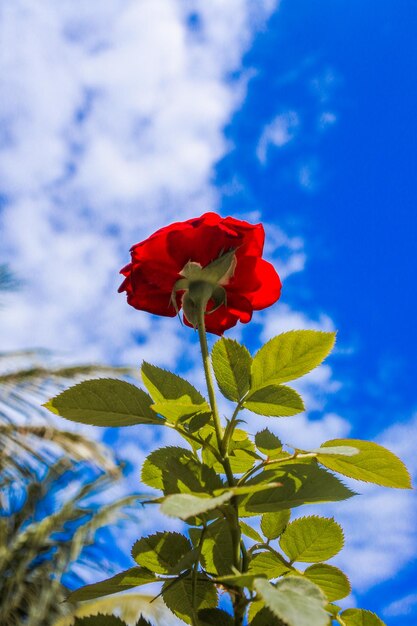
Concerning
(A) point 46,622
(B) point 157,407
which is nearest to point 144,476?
(B) point 157,407

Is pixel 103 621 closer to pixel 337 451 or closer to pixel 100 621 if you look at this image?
pixel 100 621

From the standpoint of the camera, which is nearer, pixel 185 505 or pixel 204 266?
pixel 185 505

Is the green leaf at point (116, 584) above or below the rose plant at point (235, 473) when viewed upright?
below

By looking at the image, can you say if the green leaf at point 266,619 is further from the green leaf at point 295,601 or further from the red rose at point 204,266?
the red rose at point 204,266

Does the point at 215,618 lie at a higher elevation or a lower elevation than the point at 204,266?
lower

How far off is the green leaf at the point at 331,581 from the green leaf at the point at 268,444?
5 cm

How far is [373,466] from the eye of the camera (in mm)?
237

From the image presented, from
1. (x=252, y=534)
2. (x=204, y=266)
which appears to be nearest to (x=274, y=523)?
(x=252, y=534)

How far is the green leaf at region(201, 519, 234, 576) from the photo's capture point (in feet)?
0.80

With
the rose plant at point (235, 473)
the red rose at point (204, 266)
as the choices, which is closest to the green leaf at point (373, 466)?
the rose plant at point (235, 473)

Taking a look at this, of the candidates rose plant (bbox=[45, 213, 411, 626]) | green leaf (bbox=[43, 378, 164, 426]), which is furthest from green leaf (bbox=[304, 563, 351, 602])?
green leaf (bbox=[43, 378, 164, 426])

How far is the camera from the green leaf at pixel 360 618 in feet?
0.82

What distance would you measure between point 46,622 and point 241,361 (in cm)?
259

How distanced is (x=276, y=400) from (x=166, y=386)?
0.15ft
